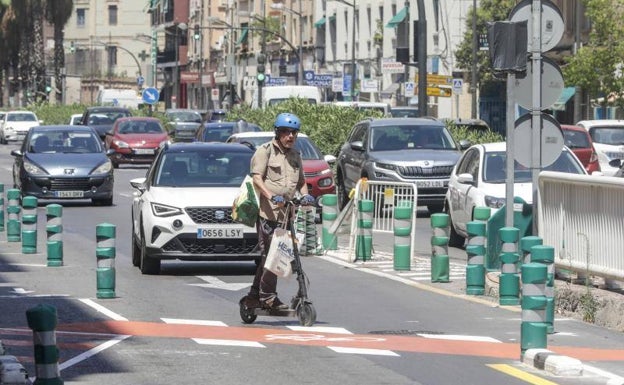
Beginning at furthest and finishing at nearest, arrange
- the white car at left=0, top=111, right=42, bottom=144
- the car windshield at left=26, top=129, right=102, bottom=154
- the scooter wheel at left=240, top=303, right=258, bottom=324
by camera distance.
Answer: the white car at left=0, top=111, right=42, bottom=144, the car windshield at left=26, top=129, right=102, bottom=154, the scooter wheel at left=240, top=303, right=258, bottom=324

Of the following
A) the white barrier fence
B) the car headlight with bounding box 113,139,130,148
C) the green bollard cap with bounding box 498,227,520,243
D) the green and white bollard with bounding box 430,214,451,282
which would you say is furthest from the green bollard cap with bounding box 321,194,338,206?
the car headlight with bounding box 113,139,130,148


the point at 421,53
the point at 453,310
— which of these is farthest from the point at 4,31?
the point at 453,310

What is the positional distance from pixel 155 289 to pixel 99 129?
40.8m

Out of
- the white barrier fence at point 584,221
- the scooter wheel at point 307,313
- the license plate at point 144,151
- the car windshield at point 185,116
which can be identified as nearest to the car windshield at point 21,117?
the car windshield at point 185,116

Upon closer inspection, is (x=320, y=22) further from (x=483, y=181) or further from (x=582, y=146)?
(x=483, y=181)

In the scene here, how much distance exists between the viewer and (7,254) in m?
23.1

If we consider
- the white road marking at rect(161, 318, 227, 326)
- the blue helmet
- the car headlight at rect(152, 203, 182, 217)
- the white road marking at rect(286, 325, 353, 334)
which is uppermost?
the blue helmet

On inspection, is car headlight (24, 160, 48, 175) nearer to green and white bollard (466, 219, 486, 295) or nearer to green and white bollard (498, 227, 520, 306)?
green and white bollard (466, 219, 486, 295)

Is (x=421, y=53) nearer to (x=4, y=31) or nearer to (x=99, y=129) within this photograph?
(x=99, y=129)

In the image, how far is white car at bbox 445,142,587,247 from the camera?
2330cm

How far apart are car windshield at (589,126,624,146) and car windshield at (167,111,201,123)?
32.0 meters

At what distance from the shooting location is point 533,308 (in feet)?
40.4

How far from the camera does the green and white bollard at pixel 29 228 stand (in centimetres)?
2297

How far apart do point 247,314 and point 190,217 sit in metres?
5.32
